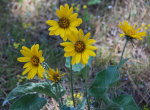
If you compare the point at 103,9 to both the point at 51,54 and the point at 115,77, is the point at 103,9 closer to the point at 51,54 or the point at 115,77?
the point at 51,54

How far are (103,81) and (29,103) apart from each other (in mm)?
814

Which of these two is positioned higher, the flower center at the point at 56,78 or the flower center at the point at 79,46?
the flower center at the point at 79,46

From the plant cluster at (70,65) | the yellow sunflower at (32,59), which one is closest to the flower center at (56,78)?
the plant cluster at (70,65)

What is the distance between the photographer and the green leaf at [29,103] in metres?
1.94

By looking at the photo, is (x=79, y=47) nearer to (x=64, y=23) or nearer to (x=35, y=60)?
(x=64, y=23)

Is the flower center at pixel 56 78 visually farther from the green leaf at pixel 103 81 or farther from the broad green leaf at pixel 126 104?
the broad green leaf at pixel 126 104

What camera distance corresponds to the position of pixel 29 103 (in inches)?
78.5

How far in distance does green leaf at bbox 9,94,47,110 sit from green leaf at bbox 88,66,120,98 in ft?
1.73

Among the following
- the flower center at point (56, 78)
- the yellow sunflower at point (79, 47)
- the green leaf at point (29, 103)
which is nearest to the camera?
the yellow sunflower at point (79, 47)

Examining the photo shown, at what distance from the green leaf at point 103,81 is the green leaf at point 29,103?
1.73 ft

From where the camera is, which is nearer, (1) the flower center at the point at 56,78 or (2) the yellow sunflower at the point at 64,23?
(2) the yellow sunflower at the point at 64,23

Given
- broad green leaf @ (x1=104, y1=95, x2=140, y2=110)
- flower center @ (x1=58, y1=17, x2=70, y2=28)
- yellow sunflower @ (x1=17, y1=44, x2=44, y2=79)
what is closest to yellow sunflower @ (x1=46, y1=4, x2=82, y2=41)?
flower center @ (x1=58, y1=17, x2=70, y2=28)

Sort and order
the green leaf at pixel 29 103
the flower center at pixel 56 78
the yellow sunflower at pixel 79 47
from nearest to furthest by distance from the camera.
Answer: the yellow sunflower at pixel 79 47 → the flower center at pixel 56 78 → the green leaf at pixel 29 103

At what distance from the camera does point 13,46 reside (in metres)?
3.09
